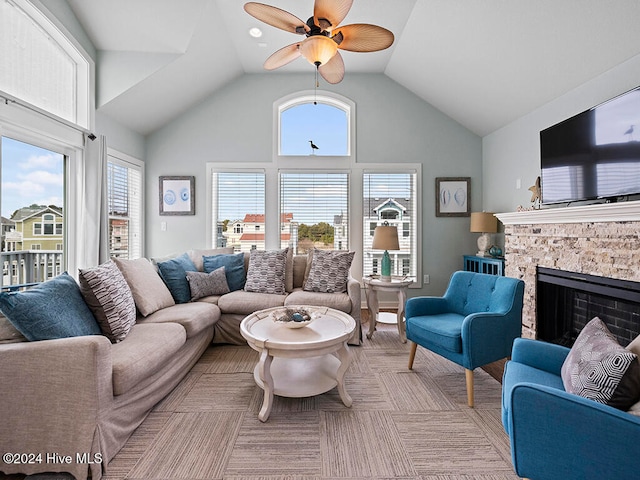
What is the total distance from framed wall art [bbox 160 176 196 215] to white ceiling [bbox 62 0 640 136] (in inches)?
30.4

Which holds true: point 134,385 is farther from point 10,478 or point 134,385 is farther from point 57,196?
point 57,196

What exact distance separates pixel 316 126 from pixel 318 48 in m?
2.68

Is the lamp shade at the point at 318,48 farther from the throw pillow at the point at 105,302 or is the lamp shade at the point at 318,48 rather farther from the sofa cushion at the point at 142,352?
the sofa cushion at the point at 142,352

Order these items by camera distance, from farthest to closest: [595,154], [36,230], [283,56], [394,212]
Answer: [394,212], [36,230], [283,56], [595,154]

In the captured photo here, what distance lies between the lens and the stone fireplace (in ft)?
7.17

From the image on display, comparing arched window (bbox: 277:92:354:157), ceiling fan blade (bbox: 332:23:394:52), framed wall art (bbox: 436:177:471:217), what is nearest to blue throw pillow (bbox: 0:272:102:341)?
ceiling fan blade (bbox: 332:23:394:52)

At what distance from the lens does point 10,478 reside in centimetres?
152

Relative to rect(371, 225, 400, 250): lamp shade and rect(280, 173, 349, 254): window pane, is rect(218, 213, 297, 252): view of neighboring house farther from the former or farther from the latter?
rect(371, 225, 400, 250): lamp shade

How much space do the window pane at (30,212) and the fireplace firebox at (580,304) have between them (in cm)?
466

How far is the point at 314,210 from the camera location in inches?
185

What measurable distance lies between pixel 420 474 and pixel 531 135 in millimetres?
3676

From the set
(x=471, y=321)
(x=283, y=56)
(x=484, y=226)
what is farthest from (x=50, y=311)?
(x=484, y=226)

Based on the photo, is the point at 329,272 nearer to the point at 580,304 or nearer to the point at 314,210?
the point at 314,210

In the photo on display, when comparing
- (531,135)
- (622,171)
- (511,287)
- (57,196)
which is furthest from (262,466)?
(531,135)
